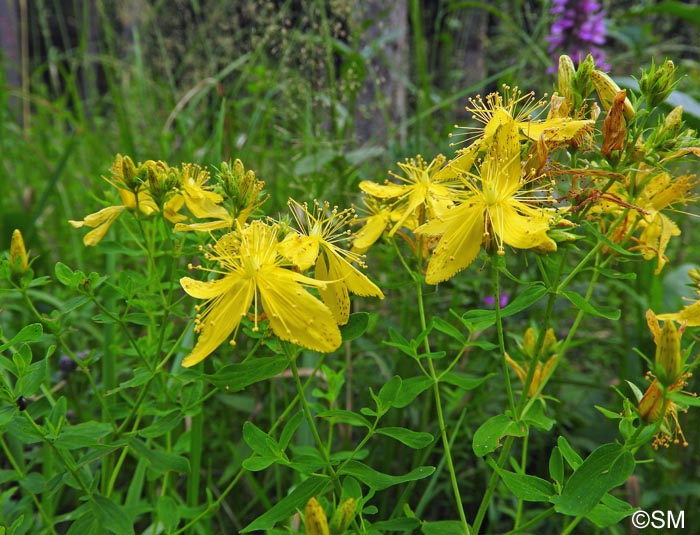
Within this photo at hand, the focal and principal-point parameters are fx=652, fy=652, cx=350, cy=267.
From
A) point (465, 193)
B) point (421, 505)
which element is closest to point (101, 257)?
point (421, 505)

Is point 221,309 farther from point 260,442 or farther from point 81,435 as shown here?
point 81,435

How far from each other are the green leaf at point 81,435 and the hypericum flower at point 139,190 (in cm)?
27

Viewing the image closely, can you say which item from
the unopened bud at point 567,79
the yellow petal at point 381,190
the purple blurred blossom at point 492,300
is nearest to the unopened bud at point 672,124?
the unopened bud at point 567,79

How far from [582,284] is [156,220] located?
3.86 ft

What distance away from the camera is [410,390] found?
0.89m

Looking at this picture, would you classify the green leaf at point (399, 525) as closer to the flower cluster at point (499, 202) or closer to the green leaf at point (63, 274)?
the flower cluster at point (499, 202)

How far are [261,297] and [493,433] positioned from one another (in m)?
0.33

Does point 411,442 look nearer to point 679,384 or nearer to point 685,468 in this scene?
point 679,384

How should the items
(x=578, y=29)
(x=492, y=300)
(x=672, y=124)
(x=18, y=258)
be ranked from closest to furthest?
1. (x=672, y=124)
2. (x=18, y=258)
3. (x=492, y=300)
4. (x=578, y=29)

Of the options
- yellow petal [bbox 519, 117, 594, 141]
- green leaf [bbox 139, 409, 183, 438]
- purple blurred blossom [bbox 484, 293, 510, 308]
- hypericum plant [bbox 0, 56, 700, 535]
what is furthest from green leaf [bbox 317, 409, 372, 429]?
purple blurred blossom [bbox 484, 293, 510, 308]

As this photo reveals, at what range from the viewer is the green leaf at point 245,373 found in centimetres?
73

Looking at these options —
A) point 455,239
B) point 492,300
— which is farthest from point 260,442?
point 492,300

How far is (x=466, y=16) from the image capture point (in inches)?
123

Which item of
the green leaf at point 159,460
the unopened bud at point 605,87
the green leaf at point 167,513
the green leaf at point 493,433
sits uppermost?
the unopened bud at point 605,87
